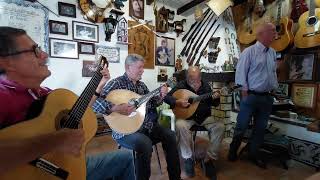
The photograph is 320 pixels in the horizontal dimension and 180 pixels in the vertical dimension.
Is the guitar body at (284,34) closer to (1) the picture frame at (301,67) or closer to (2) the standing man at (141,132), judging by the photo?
(1) the picture frame at (301,67)

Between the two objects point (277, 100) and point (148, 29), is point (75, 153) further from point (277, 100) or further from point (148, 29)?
point (148, 29)

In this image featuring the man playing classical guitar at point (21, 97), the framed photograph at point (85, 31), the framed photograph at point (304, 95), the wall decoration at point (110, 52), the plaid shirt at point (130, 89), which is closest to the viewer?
the man playing classical guitar at point (21, 97)

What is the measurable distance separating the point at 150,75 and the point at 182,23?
4.01 ft

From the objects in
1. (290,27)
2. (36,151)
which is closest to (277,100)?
(290,27)

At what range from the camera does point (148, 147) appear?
1.77 metres

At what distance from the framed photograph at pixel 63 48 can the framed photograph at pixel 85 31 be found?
0.13 metres

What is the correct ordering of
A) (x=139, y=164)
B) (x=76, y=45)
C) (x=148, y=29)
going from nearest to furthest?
1. (x=139, y=164)
2. (x=76, y=45)
3. (x=148, y=29)

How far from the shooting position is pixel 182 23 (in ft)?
14.4

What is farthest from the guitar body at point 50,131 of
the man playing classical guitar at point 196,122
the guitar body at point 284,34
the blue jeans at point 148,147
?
the guitar body at point 284,34

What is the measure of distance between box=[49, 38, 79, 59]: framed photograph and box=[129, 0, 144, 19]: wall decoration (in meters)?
1.11

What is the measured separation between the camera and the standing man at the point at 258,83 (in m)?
2.58

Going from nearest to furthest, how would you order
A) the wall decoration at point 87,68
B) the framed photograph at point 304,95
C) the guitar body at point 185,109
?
1. the guitar body at point 185,109
2. the framed photograph at point 304,95
3. the wall decoration at point 87,68

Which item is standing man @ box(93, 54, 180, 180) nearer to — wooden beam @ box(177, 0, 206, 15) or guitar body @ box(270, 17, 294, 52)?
guitar body @ box(270, 17, 294, 52)

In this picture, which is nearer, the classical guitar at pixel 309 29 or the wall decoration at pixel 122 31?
the classical guitar at pixel 309 29
